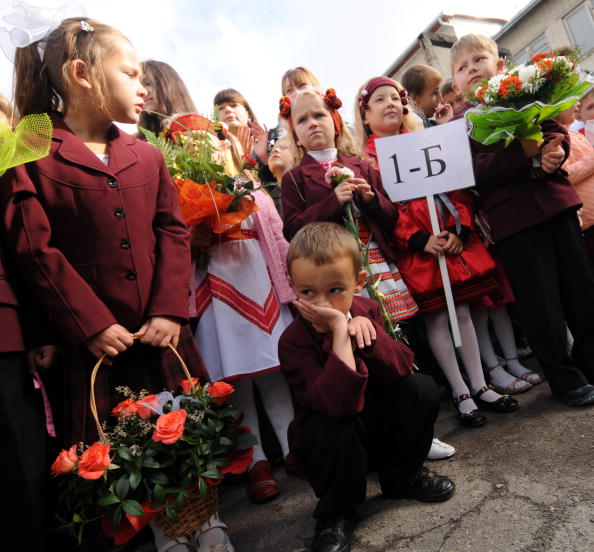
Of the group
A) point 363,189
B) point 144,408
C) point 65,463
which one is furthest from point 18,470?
point 363,189

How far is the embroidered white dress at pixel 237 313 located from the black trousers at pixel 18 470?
37.7 inches

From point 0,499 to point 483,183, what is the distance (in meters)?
2.70

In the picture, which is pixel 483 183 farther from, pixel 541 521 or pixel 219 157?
pixel 541 521

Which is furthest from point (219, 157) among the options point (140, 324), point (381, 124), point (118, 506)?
point (118, 506)

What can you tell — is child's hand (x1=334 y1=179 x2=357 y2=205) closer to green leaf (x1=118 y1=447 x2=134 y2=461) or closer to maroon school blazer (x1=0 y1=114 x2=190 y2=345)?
maroon school blazer (x1=0 y1=114 x2=190 y2=345)

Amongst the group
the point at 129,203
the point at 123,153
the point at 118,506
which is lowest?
the point at 118,506

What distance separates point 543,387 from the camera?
287cm

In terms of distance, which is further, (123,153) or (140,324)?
(123,153)

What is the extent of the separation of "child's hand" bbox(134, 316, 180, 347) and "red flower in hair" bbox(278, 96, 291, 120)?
5.97ft

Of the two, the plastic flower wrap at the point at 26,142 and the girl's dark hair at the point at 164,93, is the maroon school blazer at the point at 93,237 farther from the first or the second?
the girl's dark hair at the point at 164,93

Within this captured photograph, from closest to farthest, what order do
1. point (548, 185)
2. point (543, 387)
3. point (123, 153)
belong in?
1. point (123, 153)
2. point (548, 185)
3. point (543, 387)

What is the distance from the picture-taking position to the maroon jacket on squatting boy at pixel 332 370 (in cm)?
165

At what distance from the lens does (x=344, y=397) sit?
165 centimetres

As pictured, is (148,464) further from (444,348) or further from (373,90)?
(373,90)
